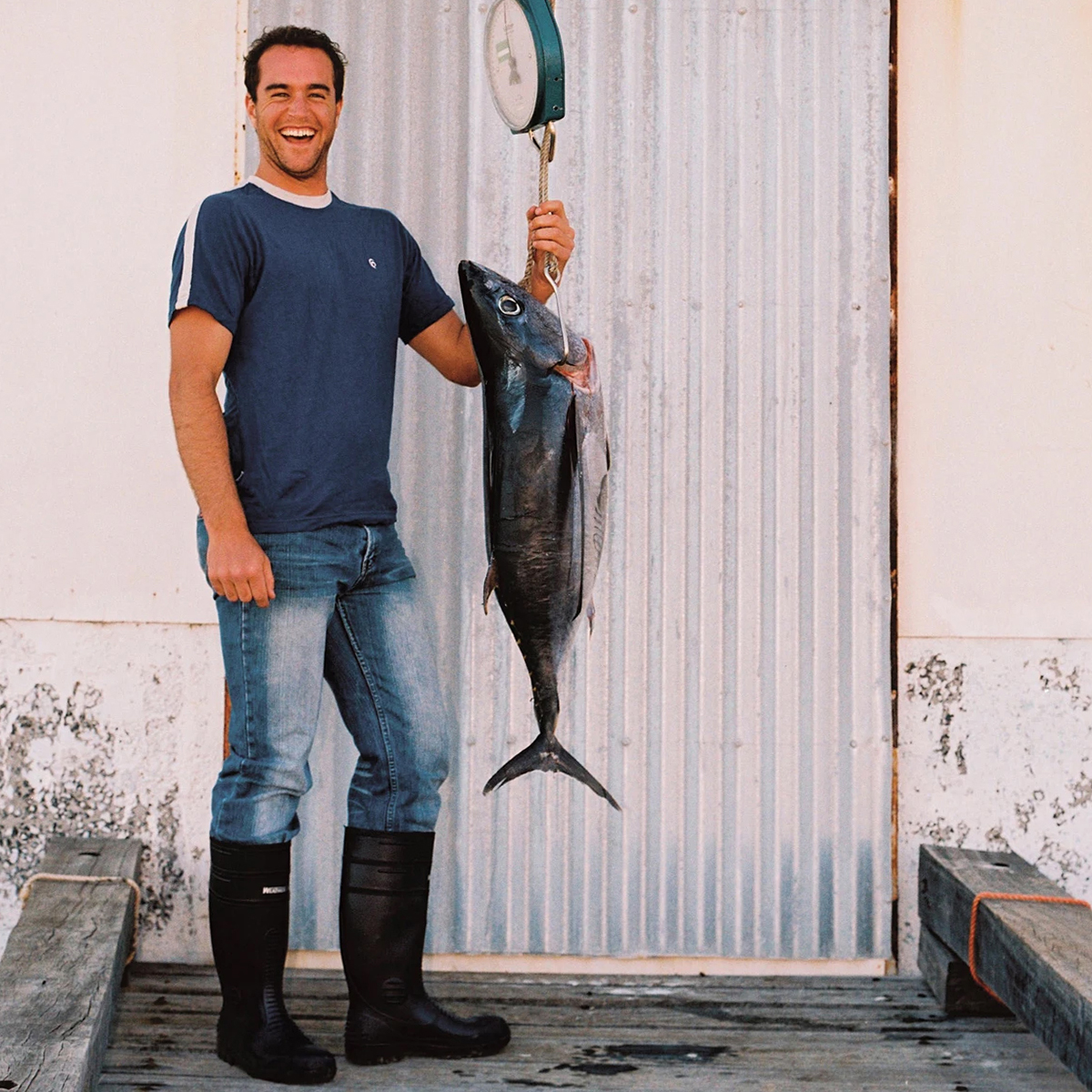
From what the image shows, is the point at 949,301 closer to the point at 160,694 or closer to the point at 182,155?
the point at 182,155

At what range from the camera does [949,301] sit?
3779 millimetres

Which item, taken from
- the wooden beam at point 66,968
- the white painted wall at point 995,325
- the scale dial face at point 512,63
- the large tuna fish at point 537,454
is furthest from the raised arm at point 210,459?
the white painted wall at point 995,325

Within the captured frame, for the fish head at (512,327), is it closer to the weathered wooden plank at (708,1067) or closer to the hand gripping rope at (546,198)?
the hand gripping rope at (546,198)

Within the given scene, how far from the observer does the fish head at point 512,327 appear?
261 cm

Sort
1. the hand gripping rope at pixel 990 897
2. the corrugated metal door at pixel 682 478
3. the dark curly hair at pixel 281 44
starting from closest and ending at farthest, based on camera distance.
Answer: the dark curly hair at pixel 281 44, the hand gripping rope at pixel 990 897, the corrugated metal door at pixel 682 478

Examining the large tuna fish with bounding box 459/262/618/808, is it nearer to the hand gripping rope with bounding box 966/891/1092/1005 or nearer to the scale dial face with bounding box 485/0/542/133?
the scale dial face with bounding box 485/0/542/133

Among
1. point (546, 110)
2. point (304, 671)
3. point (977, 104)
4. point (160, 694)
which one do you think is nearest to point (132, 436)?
point (160, 694)

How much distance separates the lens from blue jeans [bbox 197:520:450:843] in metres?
2.79

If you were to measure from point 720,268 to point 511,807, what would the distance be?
64.3 inches

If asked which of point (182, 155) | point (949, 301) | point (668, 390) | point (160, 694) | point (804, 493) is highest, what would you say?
point (182, 155)

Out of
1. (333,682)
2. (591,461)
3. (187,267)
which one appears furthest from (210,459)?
(591,461)

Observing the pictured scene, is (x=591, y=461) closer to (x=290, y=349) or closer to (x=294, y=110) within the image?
(x=290, y=349)

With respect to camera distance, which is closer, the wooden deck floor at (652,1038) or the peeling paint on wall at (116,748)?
the wooden deck floor at (652,1038)

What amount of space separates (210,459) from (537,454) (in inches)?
26.3
